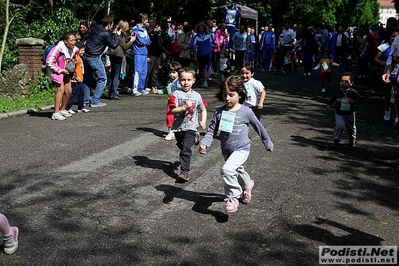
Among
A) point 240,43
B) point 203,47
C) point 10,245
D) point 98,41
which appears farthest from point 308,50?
point 10,245

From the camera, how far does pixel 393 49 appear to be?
9344 millimetres

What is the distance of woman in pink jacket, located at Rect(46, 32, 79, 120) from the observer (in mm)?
10852

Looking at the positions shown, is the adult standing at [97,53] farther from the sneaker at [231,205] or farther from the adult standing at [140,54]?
the sneaker at [231,205]

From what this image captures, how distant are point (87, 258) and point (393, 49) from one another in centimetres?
685

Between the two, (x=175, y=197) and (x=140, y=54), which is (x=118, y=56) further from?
(x=175, y=197)

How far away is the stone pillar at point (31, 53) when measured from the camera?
14.5 metres

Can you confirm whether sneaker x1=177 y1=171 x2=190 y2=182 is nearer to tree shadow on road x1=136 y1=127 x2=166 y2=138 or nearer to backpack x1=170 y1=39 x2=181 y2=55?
tree shadow on road x1=136 y1=127 x2=166 y2=138

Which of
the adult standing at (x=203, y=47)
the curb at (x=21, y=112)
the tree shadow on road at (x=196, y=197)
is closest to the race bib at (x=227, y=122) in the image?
the tree shadow on road at (x=196, y=197)

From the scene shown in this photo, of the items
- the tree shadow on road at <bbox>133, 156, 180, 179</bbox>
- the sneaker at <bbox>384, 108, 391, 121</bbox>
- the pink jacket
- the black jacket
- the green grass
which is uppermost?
the black jacket

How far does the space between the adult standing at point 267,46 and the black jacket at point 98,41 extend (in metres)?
11.9

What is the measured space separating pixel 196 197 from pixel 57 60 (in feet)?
19.3

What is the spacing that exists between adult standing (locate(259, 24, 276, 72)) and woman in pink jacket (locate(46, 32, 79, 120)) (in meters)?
13.6

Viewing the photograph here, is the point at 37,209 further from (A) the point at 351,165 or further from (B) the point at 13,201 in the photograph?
(A) the point at 351,165

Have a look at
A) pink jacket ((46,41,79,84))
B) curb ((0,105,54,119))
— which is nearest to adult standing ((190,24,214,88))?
curb ((0,105,54,119))
